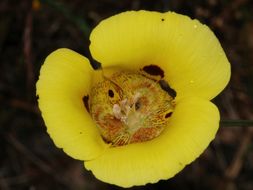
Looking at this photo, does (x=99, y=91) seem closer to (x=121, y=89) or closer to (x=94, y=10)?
(x=121, y=89)

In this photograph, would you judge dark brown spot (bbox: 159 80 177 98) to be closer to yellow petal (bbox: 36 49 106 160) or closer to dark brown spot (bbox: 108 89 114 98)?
dark brown spot (bbox: 108 89 114 98)

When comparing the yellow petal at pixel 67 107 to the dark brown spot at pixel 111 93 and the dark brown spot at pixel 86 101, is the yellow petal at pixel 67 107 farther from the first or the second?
the dark brown spot at pixel 111 93

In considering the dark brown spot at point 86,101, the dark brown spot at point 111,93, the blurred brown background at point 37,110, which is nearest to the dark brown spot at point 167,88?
the dark brown spot at point 111,93

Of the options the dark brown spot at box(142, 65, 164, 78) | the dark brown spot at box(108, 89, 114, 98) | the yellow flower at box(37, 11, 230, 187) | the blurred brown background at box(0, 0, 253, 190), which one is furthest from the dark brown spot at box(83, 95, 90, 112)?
the blurred brown background at box(0, 0, 253, 190)

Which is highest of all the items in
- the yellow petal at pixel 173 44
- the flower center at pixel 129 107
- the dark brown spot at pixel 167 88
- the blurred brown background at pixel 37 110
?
the yellow petal at pixel 173 44

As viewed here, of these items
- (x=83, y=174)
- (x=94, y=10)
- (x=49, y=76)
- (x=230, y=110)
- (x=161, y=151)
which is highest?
(x=49, y=76)

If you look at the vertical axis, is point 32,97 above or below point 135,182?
below

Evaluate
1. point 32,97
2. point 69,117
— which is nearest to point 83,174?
point 32,97
